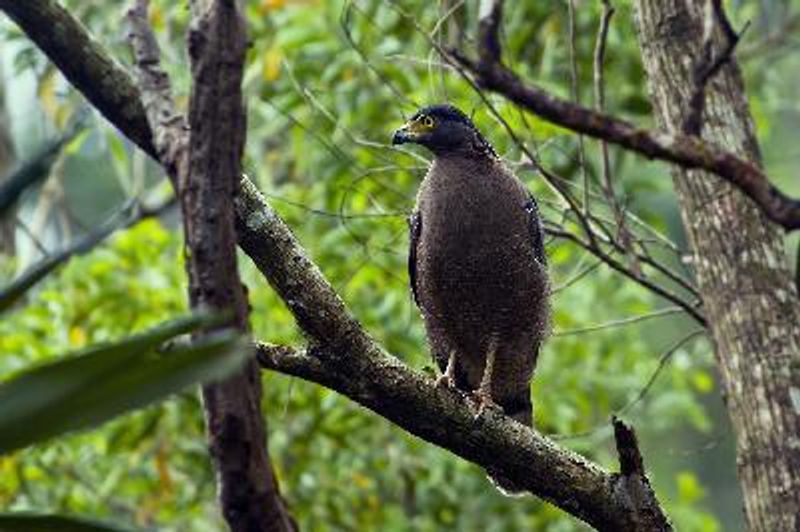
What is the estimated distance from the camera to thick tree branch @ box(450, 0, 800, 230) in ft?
6.91

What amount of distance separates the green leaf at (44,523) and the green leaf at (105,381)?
111 mm

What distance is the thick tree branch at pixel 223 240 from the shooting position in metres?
1.99

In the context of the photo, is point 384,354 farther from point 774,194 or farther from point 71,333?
point 71,333

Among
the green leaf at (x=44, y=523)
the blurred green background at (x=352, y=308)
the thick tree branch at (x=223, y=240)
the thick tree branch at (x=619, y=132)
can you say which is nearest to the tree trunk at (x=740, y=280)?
the blurred green background at (x=352, y=308)

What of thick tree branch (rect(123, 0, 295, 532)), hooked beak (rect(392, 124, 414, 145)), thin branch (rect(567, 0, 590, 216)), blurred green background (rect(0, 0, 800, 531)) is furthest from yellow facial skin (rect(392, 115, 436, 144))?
thick tree branch (rect(123, 0, 295, 532))

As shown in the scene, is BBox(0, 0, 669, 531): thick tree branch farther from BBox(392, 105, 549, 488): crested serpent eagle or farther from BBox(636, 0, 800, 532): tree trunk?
BBox(392, 105, 549, 488): crested serpent eagle

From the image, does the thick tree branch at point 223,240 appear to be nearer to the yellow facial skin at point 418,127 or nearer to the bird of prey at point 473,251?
the bird of prey at point 473,251

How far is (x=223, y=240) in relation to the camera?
2.01 m

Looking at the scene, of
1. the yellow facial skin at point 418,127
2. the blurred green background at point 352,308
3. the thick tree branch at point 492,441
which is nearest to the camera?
the thick tree branch at point 492,441

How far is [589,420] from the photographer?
337 inches

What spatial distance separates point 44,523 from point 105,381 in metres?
0.25

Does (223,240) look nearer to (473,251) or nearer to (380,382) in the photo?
(380,382)

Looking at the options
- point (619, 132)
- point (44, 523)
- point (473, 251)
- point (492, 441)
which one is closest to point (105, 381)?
point (44, 523)

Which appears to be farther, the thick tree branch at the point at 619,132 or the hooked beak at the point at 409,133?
the hooked beak at the point at 409,133
